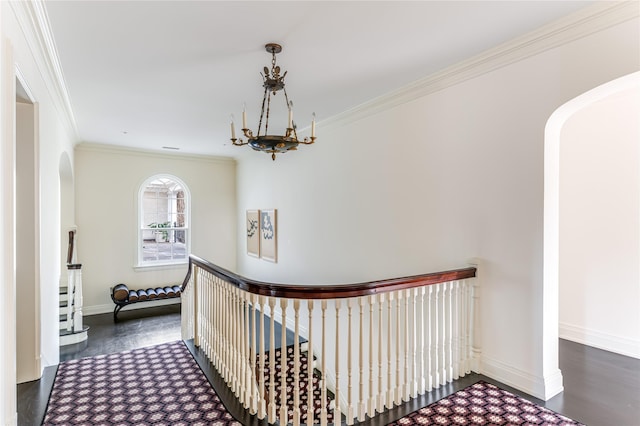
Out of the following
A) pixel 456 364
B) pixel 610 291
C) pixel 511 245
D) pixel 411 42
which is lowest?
pixel 456 364

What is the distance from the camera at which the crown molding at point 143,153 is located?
643 cm

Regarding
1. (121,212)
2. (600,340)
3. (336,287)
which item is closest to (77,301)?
(121,212)

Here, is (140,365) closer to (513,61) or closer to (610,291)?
(513,61)

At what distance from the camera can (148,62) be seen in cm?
301

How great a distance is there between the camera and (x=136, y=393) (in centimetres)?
282

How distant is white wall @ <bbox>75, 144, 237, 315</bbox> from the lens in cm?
645

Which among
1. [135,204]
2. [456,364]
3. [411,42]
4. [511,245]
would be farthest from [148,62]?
[135,204]

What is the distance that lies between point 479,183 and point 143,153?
21.3ft

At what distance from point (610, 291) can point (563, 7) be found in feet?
9.60

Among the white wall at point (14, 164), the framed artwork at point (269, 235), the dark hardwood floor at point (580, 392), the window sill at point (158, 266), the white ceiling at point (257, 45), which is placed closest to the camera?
the white wall at point (14, 164)

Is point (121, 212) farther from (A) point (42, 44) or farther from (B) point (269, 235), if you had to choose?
(A) point (42, 44)

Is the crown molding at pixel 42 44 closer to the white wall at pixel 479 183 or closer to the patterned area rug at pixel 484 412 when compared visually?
the white wall at pixel 479 183

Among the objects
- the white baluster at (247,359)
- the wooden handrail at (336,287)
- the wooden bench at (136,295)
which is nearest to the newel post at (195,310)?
the wooden handrail at (336,287)

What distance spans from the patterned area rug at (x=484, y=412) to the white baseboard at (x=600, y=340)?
1730mm
